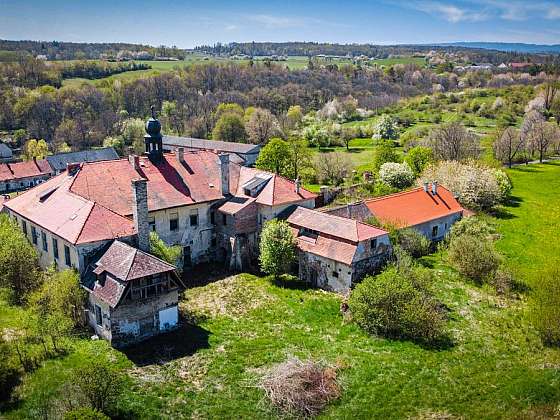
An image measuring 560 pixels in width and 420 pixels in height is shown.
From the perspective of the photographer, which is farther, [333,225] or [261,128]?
[261,128]

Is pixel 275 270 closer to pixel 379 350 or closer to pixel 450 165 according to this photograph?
pixel 379 350

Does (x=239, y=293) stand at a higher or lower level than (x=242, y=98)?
lower

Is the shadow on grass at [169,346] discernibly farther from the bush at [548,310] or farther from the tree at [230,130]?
the tree at [230,130]

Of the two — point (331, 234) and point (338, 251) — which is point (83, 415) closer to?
point (338, 251)

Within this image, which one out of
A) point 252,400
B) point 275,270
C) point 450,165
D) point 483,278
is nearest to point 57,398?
point 252,400

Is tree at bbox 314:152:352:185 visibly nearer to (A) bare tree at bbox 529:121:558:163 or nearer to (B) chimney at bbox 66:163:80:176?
(B) chimney at bbox 66:163:80:176

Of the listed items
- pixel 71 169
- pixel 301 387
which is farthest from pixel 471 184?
pixel 71 169
